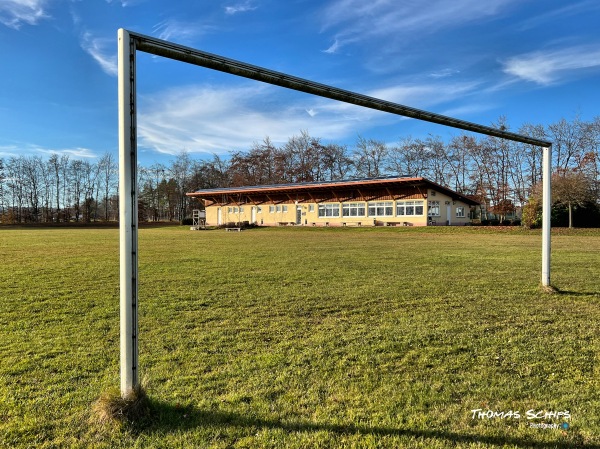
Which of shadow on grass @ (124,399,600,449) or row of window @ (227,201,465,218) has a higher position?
row of window @ (227,201,465,218)

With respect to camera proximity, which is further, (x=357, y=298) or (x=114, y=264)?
(x=114, y=264)

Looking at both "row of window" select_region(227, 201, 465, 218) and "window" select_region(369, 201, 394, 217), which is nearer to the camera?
"row of window" select_region(227, 201, 465, 218)

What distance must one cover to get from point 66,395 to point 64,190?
8034 centimetres

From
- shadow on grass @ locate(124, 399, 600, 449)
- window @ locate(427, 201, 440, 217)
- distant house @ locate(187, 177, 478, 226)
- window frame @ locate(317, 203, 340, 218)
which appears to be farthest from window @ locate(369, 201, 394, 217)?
shadow on grass @ locate(124, 399, 600, 449)

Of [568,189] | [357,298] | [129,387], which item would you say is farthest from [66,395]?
[568,189]

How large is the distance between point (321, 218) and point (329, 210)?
1481 millimetres

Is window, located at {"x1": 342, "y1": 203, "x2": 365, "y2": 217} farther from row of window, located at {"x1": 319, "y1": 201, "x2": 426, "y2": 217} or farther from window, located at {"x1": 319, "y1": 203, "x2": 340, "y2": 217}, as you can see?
window, located at {"x1": 319, "y1": 203, "x2": 340, "y2": 217}

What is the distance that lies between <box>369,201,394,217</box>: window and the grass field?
1438 inches

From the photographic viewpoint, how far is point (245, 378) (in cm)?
371

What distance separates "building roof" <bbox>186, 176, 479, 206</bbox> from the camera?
41.8 metres

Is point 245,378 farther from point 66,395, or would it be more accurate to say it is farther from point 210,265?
point 210,265

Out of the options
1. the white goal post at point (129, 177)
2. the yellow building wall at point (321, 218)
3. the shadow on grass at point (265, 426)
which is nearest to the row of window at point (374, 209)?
the yellow building wall at point (321, 218)

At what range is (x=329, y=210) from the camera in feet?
165

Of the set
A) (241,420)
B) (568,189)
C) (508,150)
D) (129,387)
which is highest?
(508,150)
